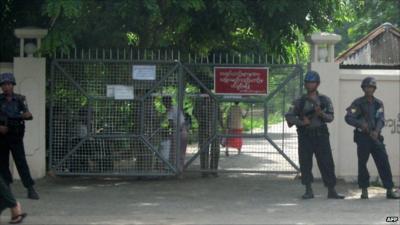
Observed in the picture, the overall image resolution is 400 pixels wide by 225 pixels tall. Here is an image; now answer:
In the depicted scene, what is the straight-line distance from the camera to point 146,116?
36.9 feet

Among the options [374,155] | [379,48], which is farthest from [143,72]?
[379,48]

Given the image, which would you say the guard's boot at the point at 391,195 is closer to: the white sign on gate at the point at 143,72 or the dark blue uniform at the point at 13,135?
the white sign on gate at the point at 143,72

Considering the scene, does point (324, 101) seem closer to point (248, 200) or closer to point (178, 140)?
point (248, 200)

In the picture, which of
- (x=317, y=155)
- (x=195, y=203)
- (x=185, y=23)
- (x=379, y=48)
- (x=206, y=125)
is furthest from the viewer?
(x=379, y=48)

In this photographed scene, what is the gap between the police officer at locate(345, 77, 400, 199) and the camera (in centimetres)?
963

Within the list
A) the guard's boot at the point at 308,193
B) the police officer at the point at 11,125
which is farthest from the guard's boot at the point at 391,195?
the police officer at the point at 11,125

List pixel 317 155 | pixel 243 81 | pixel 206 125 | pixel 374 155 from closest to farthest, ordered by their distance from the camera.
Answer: pixel 317 155
pixel 374 155
pixel 243 81
pixel 206 125

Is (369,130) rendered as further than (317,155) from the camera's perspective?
No

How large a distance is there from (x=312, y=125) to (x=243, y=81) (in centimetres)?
210

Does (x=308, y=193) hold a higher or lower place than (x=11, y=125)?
lower

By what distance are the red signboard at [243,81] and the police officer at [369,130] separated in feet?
6.46

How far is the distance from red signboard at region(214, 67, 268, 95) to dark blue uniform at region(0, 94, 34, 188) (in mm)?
3481

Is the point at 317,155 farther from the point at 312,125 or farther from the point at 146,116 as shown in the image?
the point at 146,116

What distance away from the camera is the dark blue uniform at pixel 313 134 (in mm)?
9531
